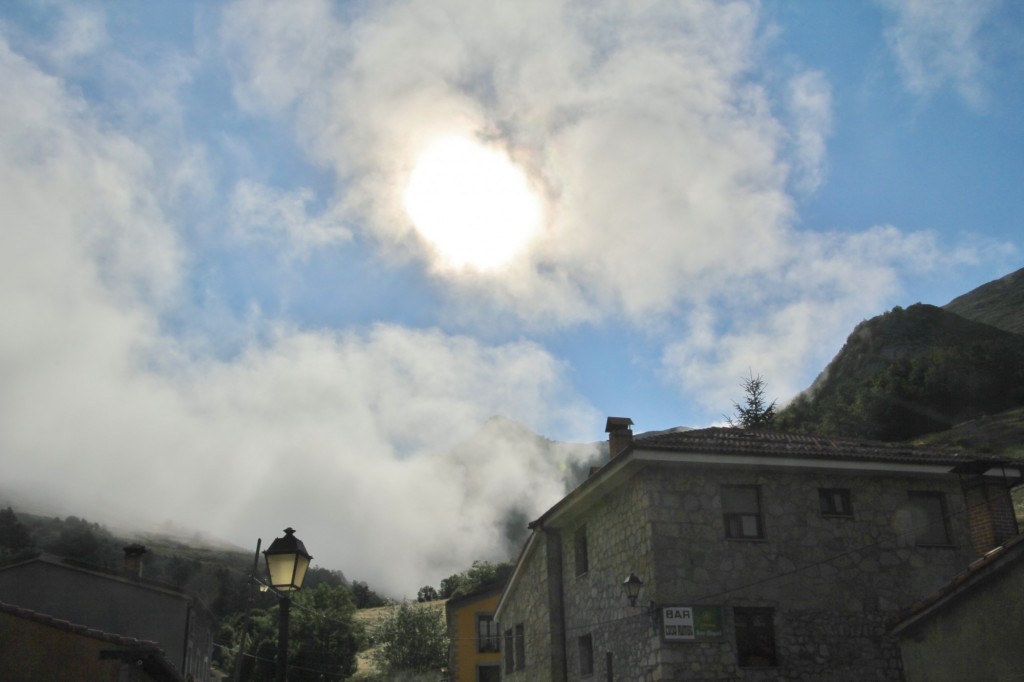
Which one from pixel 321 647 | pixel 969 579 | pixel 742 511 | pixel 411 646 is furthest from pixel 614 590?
pixel 321 647

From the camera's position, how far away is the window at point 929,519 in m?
17.2

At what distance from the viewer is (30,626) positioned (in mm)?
15555

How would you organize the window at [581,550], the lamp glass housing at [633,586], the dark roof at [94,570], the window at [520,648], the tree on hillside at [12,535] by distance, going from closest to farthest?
1. the lamp glass housing at [633,586]
2. the window at [581,550]
3. the dark roof at [94,570]
4. the window at [520,648]
5. the tree on hillside at [12,535]

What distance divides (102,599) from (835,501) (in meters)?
19.0

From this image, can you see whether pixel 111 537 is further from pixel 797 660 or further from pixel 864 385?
pixel 797 660

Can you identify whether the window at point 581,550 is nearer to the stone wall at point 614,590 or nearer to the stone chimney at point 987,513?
the stone wall at point 614,590

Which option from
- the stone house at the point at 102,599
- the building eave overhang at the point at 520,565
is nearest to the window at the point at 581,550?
the building eave overhang at the point at 520,565

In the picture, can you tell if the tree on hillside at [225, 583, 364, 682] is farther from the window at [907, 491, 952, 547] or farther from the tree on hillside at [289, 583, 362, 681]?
the window at [907, 491, 952, 547]

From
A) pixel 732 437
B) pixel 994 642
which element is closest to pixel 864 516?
pixel 732 437

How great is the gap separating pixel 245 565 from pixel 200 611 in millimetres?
61478

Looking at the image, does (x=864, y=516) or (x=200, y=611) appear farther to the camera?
(x=200, y=611)

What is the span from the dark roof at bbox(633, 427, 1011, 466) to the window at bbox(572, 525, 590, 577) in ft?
12.7

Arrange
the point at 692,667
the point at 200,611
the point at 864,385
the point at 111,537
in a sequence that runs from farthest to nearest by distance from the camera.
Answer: the point at 111,537
the point at 864,385
the point at 200,611
the point at 692,667

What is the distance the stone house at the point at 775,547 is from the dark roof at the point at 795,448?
0.04m
